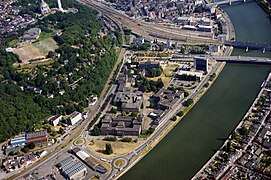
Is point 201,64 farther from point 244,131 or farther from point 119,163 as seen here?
point 119,163

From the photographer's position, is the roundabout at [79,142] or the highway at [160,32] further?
the highway at [160,32]

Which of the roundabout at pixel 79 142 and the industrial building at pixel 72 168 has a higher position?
the roundabout at pixel 79 142

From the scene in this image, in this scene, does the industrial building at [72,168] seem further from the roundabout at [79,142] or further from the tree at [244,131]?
the tree at [244,131]

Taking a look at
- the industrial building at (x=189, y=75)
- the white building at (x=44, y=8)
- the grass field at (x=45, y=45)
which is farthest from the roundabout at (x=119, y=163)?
the white building at (x=44, y=8)

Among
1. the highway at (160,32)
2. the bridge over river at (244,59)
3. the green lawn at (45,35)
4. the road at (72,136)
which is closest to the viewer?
the road at (72,136)

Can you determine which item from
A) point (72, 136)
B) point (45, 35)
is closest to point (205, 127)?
point (72, 136)

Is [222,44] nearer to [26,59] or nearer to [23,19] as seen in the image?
[26,59]

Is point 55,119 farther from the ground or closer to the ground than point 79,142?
farther from the ground
